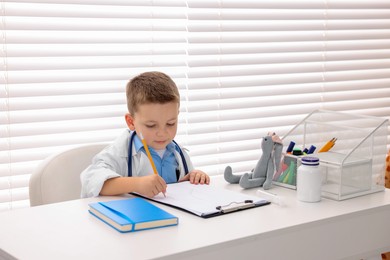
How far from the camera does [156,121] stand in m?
1.91

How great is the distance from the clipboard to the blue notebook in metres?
0.09

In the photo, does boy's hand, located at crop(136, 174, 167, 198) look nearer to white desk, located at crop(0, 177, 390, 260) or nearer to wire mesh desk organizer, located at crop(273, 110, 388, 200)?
white desk, located at crop(0, 177, 390, 260)

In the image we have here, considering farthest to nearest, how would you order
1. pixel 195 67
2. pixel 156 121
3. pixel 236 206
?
1. pixel 195 67
2. pixel 156 121
3. pixel 236 206

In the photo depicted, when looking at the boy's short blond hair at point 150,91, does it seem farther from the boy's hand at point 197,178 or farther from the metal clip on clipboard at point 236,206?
the metal clip on clipboard at point 236,206

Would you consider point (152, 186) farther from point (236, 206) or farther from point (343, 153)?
point (343, 153)

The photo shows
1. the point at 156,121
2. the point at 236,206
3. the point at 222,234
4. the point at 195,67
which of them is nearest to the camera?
the point at 222,234

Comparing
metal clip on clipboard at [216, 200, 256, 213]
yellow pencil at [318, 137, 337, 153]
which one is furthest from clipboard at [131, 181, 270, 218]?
yellow pencil at [318, 137, 337, 153]

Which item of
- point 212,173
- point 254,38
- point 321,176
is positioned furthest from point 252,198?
point 254,38

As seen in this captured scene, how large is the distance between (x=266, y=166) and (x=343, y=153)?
251mm

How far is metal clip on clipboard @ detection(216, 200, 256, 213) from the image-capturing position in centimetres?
163

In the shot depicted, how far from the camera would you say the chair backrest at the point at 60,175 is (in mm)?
1940

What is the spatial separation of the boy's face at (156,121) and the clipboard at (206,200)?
0.16m

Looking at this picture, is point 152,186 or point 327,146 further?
point 327,146

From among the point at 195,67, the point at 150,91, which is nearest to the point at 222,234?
the point at 150,91
